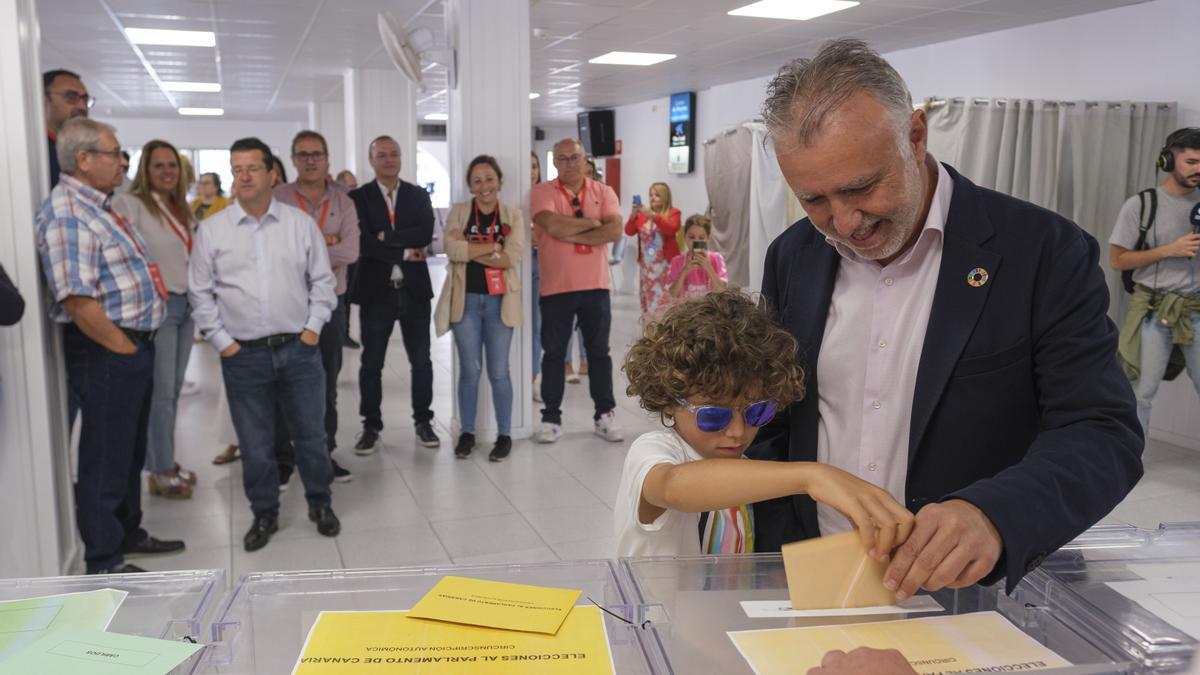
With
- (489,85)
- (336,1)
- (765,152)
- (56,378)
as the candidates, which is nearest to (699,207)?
(765,152)

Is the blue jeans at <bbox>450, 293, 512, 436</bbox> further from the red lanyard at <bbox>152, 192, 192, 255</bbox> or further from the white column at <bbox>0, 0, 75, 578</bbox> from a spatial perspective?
the white column at <bbox>0, 0, 75, 578</bbox>

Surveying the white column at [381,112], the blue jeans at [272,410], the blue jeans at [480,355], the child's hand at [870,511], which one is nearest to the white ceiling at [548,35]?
the white column at [381,112]

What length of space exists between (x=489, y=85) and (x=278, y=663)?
4.77 meters

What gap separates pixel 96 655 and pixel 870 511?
893 mm

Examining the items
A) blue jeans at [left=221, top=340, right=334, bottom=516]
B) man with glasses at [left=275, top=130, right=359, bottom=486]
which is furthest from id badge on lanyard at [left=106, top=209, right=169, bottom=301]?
man with glasses at [left=275, top=130, right=359, bottom=486]

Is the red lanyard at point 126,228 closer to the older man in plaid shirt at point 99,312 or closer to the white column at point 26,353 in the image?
the older man in plaid shirt at point 99,312

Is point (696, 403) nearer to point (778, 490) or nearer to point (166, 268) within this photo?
point (778, 490)

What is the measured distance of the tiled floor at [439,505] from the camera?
12.5ft

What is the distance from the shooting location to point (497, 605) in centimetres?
113

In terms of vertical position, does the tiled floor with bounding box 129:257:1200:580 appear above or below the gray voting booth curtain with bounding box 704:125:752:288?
below

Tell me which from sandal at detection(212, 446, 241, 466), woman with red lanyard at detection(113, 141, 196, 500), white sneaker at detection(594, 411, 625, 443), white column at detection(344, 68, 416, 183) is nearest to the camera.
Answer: woman with red lanyard at detection(113, 141, 196, 500)

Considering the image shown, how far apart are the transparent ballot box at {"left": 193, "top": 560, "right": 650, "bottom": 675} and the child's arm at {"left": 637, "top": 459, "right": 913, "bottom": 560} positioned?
156mm

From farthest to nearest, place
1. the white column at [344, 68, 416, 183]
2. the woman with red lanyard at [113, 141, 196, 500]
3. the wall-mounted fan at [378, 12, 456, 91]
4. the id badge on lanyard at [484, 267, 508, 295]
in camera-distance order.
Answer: the white column at [344, 68, 416, 183] < the wall-mounted fan at [378, 12, 456, 91] < the id badge on lanyard at [484, 267, 508, 295] < the woman with red lanyard at [113, 141, 196, 500]

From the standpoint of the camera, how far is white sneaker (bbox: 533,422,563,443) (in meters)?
5.52
